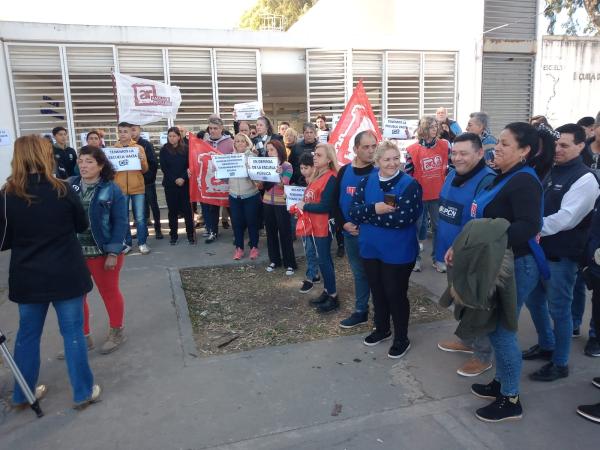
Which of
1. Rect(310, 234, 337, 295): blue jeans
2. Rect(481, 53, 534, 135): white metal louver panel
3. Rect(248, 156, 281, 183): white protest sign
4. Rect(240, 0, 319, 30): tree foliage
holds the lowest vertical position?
Rect(310, 234, 337, 295): blue jeans

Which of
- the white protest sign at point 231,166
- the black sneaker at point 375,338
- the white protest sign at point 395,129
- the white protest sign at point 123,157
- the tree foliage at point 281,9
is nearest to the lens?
the black sneaker at point 375,338

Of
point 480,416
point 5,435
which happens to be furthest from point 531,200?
point 5,435

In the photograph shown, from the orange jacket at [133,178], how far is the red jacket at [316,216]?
3.52 m

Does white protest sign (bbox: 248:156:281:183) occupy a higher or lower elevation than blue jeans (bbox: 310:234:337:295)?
higher

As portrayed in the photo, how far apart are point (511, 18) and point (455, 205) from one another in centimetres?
1160

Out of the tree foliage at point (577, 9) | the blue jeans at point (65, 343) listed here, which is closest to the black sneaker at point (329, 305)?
the blue jeans at point (65, 343)

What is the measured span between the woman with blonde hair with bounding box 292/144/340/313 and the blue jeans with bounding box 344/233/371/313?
1.58 feet

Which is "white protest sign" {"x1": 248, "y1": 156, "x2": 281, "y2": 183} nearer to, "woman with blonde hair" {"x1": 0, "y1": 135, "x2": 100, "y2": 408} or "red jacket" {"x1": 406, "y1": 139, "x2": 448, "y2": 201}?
"red jacket" {"x1": 406, "y1": 139, "x2": 448, "y2": 201}

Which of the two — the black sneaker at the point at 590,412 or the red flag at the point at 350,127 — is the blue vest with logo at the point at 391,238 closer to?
the black sneaker at the point at 590,412

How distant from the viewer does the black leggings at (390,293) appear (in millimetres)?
3971

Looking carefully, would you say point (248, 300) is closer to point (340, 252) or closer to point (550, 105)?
point (340, 252)

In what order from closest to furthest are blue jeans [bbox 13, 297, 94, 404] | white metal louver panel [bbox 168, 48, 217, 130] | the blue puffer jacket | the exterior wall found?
1. blue jeans [bbox 13, 297, 94, 404]
2. the blue puffer jacket
3. white metal louver panel [bbox 168, 48, 217, 130]
4. the exterior wall

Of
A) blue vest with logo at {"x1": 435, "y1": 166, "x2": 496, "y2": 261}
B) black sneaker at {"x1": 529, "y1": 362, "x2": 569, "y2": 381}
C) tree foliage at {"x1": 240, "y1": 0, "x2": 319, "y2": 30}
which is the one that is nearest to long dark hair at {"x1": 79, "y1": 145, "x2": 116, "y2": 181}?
blue vest with logo at {"x1": 435, "y1": 166, "x2": 496, "y2": 261}

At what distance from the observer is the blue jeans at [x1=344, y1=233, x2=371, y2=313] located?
180 inches
